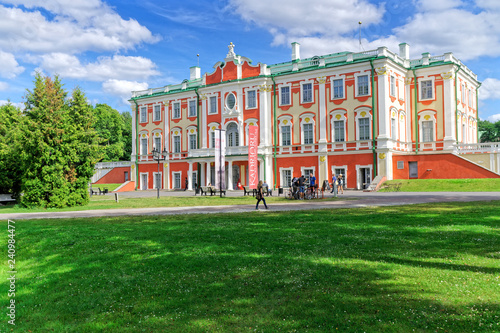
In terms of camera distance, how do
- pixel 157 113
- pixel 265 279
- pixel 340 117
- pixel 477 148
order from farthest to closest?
pixel 157 113 < pixel 340 117 < pixel 477 148 < pixel 265 279

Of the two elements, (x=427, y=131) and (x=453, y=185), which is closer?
(x=453, y=185)

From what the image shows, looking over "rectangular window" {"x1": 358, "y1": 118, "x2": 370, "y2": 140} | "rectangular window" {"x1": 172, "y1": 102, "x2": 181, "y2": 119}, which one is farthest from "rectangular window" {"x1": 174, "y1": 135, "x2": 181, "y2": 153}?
"rectangular window" {"x1": 358, "y1": 118, "x2": 370, "y2": 140}

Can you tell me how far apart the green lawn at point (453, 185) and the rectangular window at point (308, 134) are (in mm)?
10407

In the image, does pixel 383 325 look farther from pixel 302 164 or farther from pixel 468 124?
pixel 468 124

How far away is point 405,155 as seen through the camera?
3788cm

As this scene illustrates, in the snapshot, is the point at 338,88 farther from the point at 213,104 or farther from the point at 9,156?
→ the point at 9,156

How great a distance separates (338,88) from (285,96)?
5.87 metres

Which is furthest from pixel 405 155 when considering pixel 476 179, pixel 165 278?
pixel 165 278

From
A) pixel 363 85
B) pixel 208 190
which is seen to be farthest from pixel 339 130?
pixel 208 190

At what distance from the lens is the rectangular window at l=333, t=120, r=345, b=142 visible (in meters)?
40.4

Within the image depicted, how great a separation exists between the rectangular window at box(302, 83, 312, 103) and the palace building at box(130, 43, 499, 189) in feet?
0.34

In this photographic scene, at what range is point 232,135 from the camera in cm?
4684

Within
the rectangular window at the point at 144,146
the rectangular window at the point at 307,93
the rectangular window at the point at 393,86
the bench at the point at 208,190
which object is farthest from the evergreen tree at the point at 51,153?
the rectangular window at the point at 144,146

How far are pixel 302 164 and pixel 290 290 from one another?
36106mm
